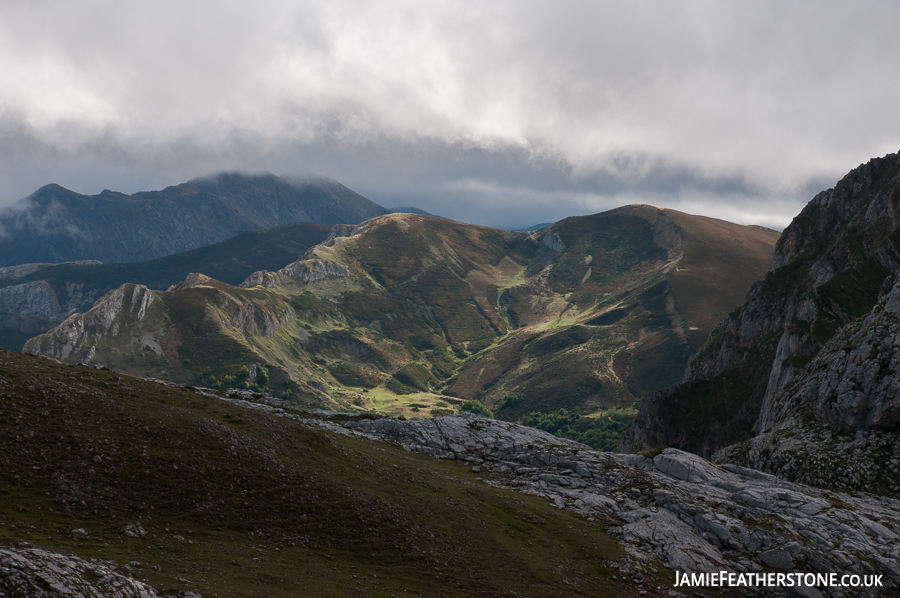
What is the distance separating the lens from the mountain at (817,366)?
76.4m

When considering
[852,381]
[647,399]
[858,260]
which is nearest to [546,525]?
[852,381]

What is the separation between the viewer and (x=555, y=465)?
74.0 m

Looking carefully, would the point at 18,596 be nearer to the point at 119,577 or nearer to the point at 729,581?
the point at 119,577

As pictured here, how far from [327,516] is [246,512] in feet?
22.1

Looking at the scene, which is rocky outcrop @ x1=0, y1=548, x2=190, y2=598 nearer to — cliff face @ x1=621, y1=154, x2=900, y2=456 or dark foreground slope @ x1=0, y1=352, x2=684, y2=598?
dark foreground slope @ x1=0, y1=352, x2=684, y2=598

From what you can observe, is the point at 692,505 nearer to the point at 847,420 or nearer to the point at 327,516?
the point at 847,420

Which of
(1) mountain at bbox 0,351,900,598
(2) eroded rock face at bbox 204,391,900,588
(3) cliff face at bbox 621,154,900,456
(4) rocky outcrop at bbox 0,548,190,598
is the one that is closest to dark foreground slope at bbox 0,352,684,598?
(1) mountain at bbox 0,351,900,598

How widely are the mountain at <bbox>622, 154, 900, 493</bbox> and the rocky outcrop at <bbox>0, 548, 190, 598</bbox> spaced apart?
81.8m

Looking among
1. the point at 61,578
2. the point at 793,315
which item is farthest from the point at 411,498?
the point at 793,315

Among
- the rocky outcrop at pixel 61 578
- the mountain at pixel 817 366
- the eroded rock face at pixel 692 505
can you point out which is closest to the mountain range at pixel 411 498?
the rocky outcrop at pixel 61 578

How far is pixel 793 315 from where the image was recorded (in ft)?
468

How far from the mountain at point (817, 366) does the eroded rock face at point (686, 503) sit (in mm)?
11874

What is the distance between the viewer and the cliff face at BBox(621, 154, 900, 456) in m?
122

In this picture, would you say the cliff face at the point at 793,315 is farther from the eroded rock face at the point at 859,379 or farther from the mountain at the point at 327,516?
the mountain at the point at 327,516
